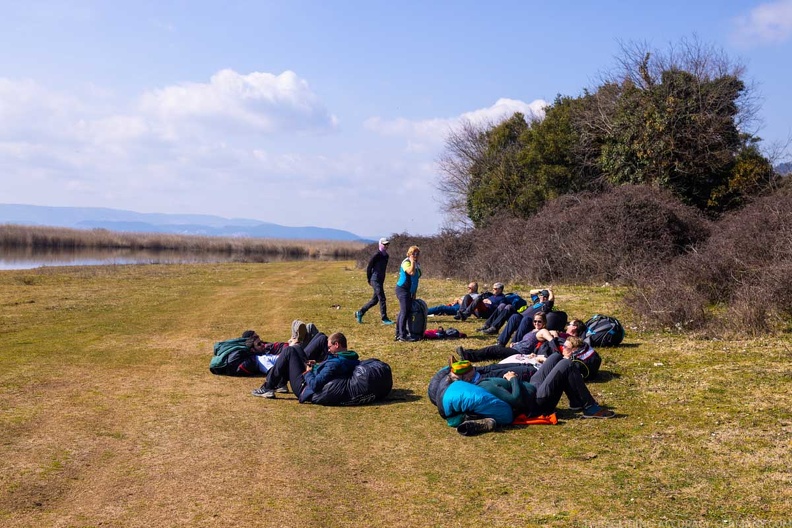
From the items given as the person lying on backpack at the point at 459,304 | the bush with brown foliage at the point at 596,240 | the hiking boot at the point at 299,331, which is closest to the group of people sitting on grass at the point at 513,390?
the hiking boot at the point at 299,331

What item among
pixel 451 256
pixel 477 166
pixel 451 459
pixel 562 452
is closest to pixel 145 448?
pixel 451 459

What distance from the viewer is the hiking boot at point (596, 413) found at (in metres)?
8.30

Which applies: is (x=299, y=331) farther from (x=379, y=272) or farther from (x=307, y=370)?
(x=379, y=272)

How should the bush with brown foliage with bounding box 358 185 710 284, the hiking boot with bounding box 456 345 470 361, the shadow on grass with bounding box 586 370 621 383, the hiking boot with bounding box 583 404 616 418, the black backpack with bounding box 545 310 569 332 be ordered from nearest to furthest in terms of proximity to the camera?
1. the hiking boot with bounding box 583 404 616 418
2. the shadow on grass with bounding box 586 370 621 383
3. the hiking boot with bounding box 456 345 470 361
4. the black backpack with bounding box 545 310 569 332
5. the bush with brown foliage with bounding box 358 185 710 284

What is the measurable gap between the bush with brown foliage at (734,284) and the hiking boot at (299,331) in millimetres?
6765

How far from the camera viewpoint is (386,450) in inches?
291

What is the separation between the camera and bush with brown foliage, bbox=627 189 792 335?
11977 mm

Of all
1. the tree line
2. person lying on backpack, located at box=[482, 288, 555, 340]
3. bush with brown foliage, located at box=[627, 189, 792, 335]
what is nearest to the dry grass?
the tree line

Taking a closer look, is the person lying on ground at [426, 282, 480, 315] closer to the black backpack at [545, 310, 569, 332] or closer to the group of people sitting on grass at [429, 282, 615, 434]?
the black backpack at [545, 310, 569, 332]

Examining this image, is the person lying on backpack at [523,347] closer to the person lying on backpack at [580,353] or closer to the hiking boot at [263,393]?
the person lying on backpack at [580,353]

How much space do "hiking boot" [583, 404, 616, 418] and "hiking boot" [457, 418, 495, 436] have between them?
1255mm

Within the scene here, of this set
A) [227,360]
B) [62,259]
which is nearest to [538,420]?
[227,360]

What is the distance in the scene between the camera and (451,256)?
31062mm

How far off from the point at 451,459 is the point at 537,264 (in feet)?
53.7
